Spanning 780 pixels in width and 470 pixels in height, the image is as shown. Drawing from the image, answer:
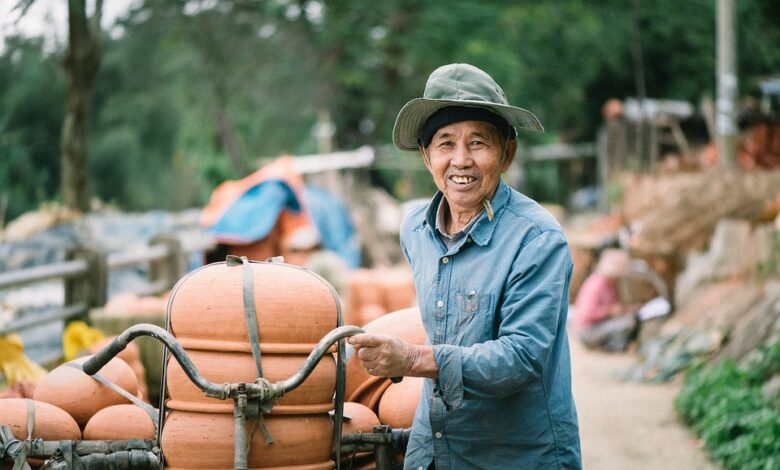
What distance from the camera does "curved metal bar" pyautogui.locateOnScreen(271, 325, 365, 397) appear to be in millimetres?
2535

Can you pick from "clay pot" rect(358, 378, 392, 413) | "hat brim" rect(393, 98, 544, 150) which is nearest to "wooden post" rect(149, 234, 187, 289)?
"clay pot" rect(358, 378, 392, 413)

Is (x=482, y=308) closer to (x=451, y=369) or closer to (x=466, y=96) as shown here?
(x=451, y=369)

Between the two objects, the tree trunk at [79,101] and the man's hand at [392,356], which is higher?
the tree trunk at [79,101]

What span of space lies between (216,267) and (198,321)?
19 cm

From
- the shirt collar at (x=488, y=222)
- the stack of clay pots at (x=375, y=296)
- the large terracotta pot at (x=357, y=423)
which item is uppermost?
the shirt collar at (x=488, y=222)

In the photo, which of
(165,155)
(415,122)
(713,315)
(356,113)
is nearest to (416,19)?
(356,113)

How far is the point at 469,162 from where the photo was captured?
2.73m

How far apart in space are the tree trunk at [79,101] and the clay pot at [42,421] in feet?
16.4

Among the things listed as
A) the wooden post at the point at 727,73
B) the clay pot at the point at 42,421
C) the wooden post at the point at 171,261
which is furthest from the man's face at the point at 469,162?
the wooden post at the point at 727,73

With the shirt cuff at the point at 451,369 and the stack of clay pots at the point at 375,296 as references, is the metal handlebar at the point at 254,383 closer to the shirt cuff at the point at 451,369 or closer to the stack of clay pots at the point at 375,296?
the shirt cuff at the point at 451,369

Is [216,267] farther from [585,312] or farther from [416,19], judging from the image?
[416,19]

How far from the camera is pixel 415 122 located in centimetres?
287

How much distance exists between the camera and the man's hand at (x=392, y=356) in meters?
2.43

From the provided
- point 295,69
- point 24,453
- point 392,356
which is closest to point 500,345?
point 392,356
